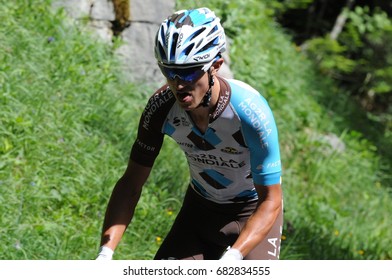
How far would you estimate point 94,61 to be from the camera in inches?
325

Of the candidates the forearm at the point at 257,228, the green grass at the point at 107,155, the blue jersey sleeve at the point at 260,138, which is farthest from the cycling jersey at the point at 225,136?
the green grass at the point at 107,155

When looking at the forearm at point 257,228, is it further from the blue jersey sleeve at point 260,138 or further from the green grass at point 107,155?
the green grass at point 107,155

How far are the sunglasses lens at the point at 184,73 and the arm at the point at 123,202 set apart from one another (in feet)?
2.03

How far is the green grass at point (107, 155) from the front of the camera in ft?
19.8

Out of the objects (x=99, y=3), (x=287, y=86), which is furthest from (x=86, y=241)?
(x=287, y=86)

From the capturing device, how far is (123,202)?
4.02 meters

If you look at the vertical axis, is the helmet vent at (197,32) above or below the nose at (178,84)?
above

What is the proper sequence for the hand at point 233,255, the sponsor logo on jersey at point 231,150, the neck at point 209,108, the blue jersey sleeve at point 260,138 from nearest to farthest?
the hand at point 233,255
the blue jersey sleeve at point 260,138
the neck at point 209,108
the sponsor logo on jersey at point 231,150

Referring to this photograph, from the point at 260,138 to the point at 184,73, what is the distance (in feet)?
1.70

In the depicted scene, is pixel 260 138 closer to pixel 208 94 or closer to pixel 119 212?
pixel 208 94

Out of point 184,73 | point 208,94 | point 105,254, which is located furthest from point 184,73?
point 105,254

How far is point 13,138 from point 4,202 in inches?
32.7

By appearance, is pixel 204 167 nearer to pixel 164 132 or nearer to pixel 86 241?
pixel 164 132

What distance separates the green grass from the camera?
6047mm
